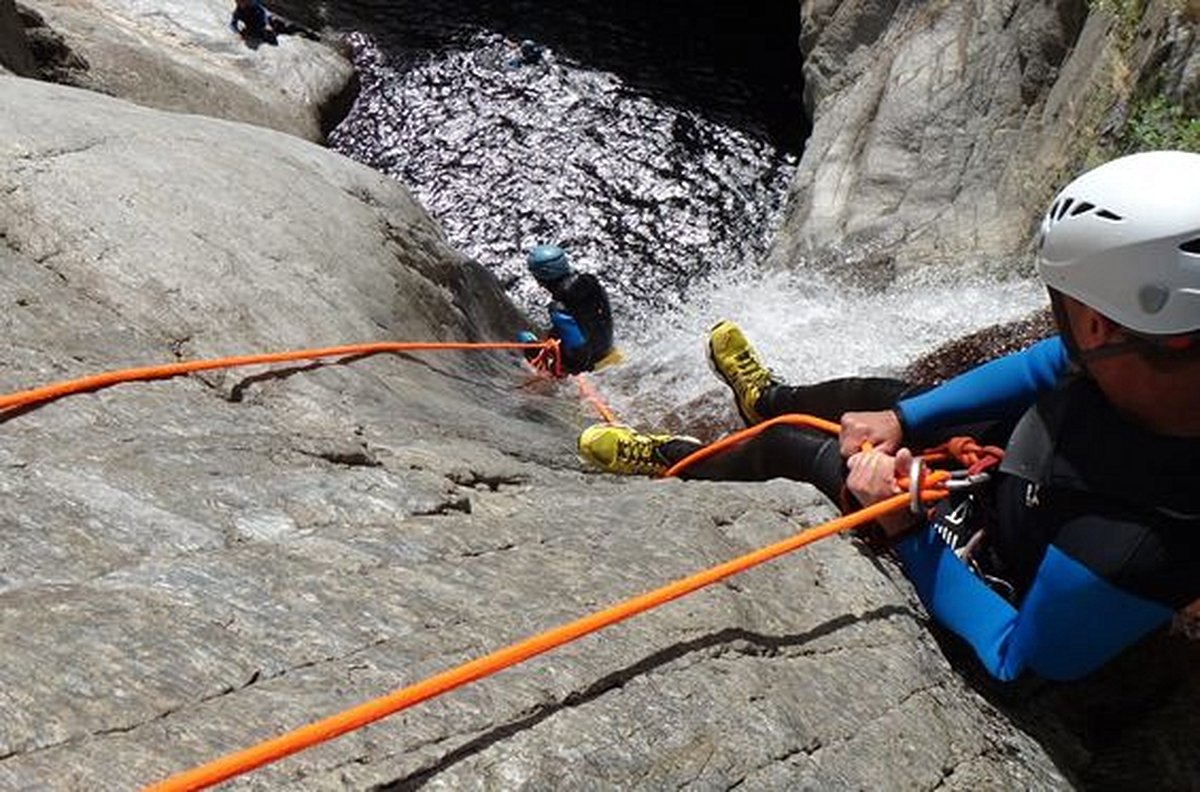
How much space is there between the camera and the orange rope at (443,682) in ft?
7.63

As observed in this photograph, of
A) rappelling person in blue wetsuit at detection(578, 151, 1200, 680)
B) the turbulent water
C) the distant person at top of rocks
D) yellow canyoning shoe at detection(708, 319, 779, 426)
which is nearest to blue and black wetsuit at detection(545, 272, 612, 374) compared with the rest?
the turbulent water

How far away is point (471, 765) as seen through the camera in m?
2.64

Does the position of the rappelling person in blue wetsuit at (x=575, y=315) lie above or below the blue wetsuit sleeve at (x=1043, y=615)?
below

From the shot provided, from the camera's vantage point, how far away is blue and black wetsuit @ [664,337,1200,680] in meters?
3.15

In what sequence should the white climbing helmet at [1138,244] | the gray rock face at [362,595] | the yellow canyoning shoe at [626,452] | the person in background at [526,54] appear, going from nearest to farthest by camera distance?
1. the gray rock face at [362,595]
2. the white climbing helmet at [1138,244]
3. the yellow canyoning shoe at [626,452]
4. the person in background at [526,54]

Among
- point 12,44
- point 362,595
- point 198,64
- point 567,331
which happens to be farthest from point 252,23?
point 362,595

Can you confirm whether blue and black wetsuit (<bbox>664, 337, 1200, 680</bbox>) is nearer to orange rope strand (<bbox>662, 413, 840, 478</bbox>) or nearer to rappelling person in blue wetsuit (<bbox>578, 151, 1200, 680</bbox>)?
rappelling person in blue wetsuit (<bbox>578, 151, 1200, 680</bbox>)

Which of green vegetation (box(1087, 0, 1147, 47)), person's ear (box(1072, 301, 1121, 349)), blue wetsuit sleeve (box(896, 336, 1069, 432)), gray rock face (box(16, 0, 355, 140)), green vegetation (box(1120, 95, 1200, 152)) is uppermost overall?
green vegetation (box(1087, 0, 1147, 47))

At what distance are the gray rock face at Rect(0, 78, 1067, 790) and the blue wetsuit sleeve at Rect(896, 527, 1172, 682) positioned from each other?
154mm

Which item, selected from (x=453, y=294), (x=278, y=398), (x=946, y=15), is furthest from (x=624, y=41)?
(x=278, y=398)

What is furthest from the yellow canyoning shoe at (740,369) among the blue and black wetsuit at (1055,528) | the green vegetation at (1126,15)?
the green vegetation at (1126,15)

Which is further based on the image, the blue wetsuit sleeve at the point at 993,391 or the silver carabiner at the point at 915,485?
the blue wetsuit sleeve at the point at 993,391

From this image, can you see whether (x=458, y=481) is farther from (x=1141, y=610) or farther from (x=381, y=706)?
(x=1141, y=610)

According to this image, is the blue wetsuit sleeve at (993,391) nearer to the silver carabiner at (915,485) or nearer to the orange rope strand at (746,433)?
the orange rope strand at (746,433)
